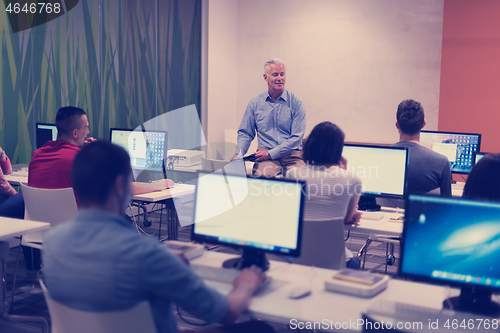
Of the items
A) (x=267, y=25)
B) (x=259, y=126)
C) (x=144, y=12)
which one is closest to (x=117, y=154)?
(x=259, y=126)

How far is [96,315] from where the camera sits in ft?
3.75

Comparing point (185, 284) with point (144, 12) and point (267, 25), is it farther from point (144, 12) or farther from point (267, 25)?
point (267, 25)

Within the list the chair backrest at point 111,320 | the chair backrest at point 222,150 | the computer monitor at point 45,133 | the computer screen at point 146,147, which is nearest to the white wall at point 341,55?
the chair backrest at point 222,150

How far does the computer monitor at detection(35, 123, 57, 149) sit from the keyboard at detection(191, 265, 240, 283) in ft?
10.1

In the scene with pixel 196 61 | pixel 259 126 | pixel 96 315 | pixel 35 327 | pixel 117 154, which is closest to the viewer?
pixel 96 315

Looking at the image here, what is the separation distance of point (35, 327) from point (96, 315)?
7.17ft

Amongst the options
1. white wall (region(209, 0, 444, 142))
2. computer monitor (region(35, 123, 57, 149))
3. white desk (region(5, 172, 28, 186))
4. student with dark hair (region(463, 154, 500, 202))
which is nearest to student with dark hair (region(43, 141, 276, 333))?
student with dark hair (region(463, 154, 500, 202))

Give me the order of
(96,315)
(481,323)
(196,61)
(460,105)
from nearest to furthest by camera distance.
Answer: (96,315), (481,323), (460,105), (196,61)

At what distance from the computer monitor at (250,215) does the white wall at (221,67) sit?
5001 millimetres

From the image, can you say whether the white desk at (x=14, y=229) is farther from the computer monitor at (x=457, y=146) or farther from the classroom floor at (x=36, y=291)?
the computer monitor at (x=457, y=146)

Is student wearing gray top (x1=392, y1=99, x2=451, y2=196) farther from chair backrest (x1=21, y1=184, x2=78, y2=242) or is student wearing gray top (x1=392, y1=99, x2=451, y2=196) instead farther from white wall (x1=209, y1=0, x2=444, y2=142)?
white wall (x1=209, y1=0, x2=444, y2=142)

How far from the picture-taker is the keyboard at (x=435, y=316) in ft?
4.65

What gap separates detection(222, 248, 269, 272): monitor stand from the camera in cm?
192

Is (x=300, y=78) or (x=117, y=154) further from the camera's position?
(x=300, y=78)
